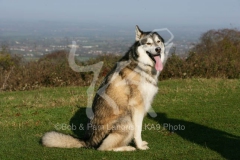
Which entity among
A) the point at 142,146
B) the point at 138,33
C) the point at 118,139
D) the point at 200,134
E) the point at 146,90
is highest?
the point at 138,33

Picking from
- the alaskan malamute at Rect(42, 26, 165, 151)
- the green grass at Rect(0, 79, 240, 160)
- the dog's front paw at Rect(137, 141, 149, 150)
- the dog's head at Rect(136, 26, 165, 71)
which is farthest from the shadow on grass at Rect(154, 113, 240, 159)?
the dog's head at Rect(136, 26, 165, 71)

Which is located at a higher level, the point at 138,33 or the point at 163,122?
the point at 138,33

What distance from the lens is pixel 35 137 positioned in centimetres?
963

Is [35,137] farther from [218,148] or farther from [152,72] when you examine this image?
[218,148]

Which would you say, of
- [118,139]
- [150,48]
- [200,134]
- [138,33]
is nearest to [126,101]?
[118,139]

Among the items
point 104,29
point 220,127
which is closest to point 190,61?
point 220,127

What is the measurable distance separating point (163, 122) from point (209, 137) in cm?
226

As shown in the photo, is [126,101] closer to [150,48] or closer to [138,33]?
[150,48]

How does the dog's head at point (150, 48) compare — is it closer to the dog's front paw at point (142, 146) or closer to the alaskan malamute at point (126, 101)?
the alaskan malamute at point (126, 101)

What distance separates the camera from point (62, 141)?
790cm

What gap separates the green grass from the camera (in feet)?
24.5

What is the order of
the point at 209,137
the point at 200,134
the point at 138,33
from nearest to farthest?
1. the point at 138,33
2. the point at 209,137
3. the point at 200,134

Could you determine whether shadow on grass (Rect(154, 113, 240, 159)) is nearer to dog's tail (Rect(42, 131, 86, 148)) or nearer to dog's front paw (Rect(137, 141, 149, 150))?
dog's front paw (Rect(137, 141, 149, 150))

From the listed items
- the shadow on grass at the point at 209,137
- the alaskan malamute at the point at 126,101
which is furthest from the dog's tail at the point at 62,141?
the shadow on grass at the point at 209,137
